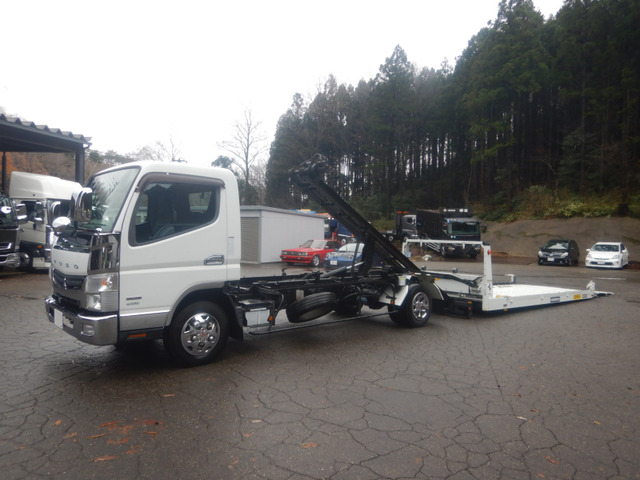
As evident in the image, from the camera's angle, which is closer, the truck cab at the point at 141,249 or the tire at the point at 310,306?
the truck cab at the point at 141,249

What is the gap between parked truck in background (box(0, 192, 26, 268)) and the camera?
13.7 meters

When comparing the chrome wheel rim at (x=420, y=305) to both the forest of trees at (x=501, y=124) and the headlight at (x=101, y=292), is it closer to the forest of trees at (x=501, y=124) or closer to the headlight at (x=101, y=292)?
the headlight at (x=101, y=292)

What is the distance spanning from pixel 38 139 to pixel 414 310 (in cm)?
1632

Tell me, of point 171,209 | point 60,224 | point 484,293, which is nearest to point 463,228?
point 484,293

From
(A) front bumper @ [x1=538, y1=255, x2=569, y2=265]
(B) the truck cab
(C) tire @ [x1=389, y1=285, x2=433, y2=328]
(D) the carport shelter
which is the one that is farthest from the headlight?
(A) front bumper @ [x1=538, y1=255, x2=569, y2=265]

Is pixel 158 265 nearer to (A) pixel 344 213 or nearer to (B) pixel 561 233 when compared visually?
(A) pixel 344 213

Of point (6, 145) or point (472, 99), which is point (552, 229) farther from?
point (6, 145)

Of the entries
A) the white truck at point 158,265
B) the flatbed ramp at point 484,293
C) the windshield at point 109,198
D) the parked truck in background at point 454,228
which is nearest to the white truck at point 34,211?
the windshield at point 109,198

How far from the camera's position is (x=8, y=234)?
13.8 meters

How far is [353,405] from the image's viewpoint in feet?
14.3

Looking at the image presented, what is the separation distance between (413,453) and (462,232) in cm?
2894

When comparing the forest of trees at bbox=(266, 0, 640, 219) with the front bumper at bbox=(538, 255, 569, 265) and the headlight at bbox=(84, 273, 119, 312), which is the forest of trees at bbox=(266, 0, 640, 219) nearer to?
the front bumper at bbox=(538, 255, 569, 265)

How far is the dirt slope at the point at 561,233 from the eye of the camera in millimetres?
30859

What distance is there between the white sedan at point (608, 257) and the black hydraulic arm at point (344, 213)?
66.3ft
